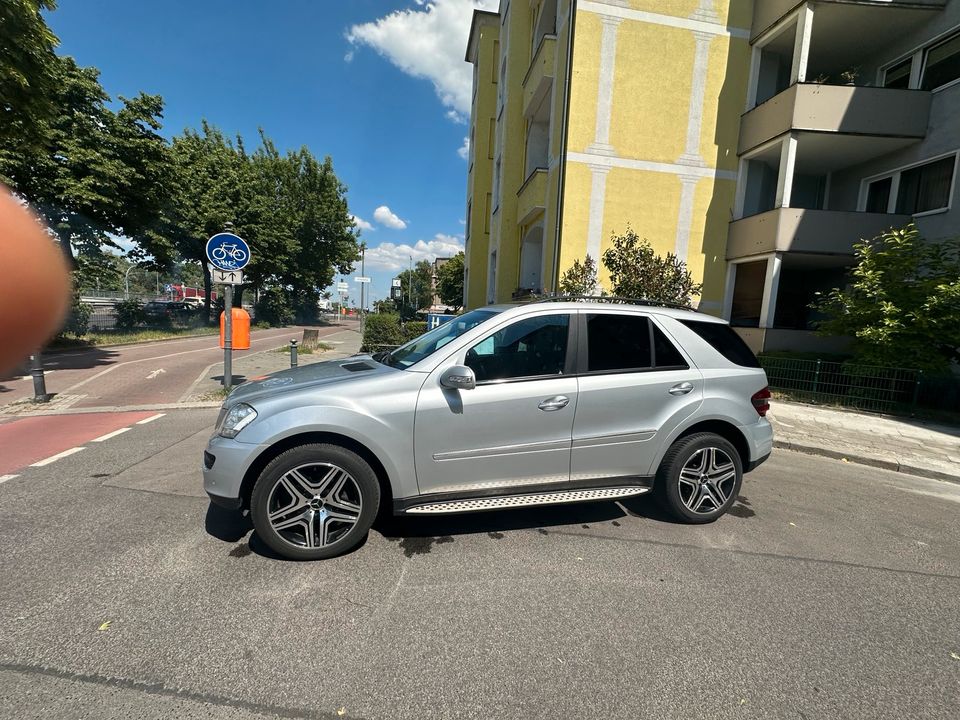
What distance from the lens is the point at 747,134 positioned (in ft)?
44.7

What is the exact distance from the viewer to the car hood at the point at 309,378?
3.44 meters

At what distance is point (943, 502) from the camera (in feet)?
17.0

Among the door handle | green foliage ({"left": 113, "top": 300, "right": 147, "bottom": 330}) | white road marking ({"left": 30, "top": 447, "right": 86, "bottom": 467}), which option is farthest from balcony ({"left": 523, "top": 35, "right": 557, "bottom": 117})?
green foliage ({"left": 113, "top": 300, "right": 147, "bottom": 330})

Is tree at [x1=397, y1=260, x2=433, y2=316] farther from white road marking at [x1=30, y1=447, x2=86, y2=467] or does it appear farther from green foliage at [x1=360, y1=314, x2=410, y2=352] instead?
white road marking at [x1=30, y1=447, x2=86, y2=467]

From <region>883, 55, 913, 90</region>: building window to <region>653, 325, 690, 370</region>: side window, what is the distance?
1472 cm

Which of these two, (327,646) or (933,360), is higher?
(933,360)

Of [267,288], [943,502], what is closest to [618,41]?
[943,502]

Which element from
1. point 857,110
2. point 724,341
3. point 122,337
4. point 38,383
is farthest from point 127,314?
point 857,110

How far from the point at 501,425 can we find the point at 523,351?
0.64 metres

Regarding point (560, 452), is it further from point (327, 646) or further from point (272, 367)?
point (272, 367)

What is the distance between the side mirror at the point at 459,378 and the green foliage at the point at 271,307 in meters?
36.8

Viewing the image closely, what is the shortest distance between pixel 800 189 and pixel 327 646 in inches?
730

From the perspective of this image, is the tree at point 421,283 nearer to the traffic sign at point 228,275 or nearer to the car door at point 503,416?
the traffic sign at point 228,275

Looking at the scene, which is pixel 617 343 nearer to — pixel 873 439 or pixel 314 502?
pixel 314 502
